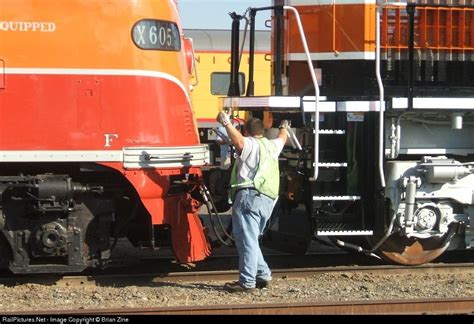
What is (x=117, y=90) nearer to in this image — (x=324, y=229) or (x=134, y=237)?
(x=134, y=237)

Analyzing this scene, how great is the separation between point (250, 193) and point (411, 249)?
223cm

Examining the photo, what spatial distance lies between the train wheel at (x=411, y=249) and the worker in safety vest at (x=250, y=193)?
1712 mm

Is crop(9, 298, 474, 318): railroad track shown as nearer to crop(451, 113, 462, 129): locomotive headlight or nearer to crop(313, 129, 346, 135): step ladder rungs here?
crop(313, 129, 346, 135): step ladder rungs

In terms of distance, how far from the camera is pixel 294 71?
290 inches

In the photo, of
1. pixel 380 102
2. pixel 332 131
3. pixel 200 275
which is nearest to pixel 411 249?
pixel 332 131

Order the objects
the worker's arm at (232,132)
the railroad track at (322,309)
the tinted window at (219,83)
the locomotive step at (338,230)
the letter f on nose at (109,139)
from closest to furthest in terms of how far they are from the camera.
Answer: the railroad track at (322,309) → the letter f on nose at (109,139) → the worker's arm at (232,132) → the locomotive step at (338,230) → the tinted window at (219,83)

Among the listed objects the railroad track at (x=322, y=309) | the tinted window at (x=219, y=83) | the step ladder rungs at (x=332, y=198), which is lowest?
the railroad track at (x=322, y=309)

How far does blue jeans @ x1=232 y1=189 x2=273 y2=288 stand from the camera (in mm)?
6168

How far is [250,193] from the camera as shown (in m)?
6.19

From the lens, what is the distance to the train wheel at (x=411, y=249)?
721 cm

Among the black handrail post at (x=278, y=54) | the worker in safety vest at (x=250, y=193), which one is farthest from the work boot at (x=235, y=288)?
the black handrail post at (x=278, y=54)

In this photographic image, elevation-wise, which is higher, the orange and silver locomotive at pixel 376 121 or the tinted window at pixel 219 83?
the tinted window at pixel 219 83

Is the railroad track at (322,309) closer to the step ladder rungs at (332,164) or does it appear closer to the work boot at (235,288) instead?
the work boot at (235,288)

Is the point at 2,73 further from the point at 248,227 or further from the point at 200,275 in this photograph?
the point at 200,275
